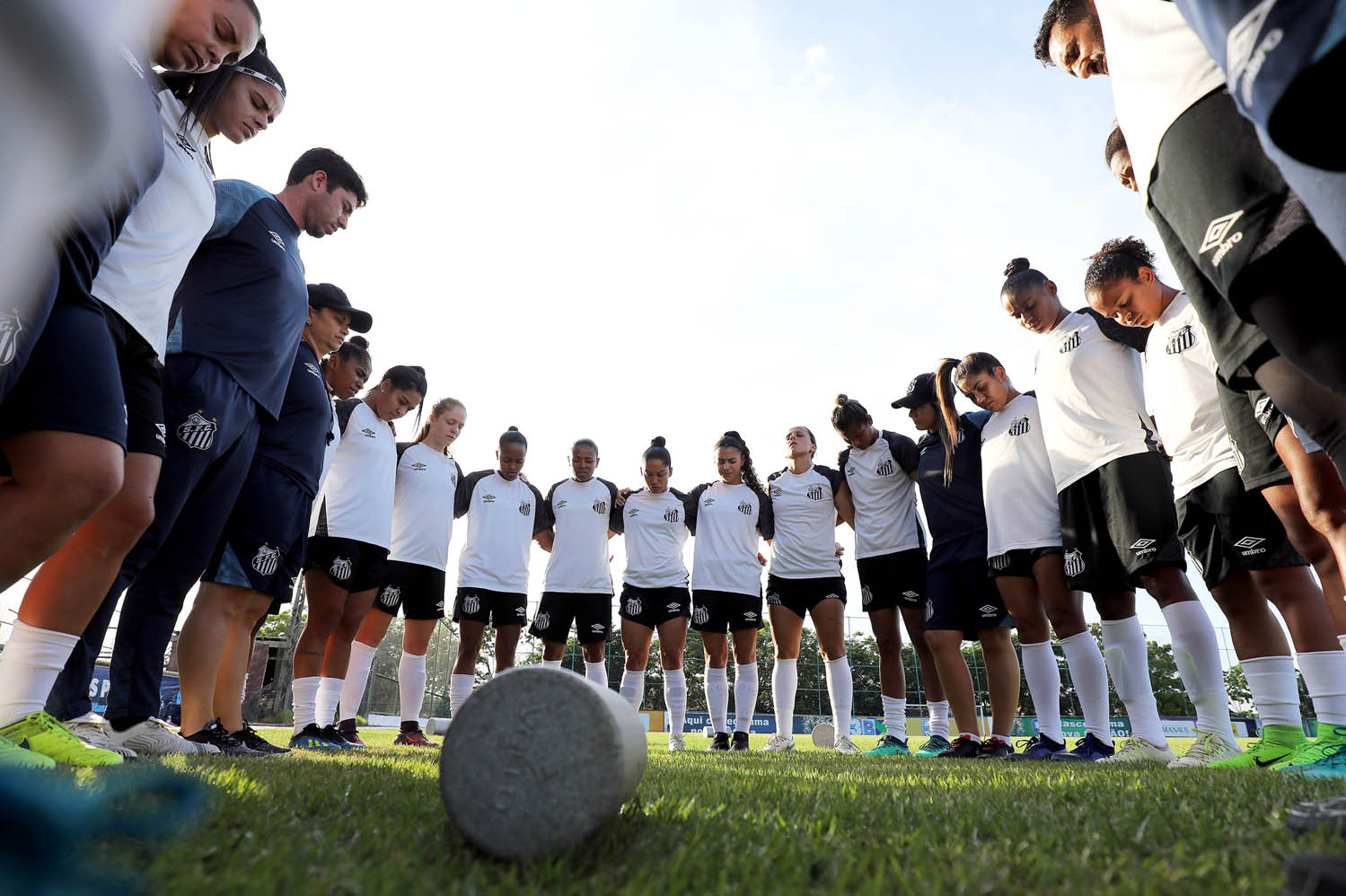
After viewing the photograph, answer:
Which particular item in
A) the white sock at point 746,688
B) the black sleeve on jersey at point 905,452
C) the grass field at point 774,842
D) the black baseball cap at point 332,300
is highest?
the black baseball cap at point 332,300

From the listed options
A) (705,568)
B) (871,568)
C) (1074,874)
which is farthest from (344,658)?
(1074,874)

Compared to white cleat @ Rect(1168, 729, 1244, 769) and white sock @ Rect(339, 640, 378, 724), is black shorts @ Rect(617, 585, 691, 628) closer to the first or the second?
white sock @ Rect(339, 640, 378, 724)

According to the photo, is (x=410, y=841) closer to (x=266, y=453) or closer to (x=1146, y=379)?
(x=266, y=453)

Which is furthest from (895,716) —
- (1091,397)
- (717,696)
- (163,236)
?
(163,236)

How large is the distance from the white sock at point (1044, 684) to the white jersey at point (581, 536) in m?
3.88

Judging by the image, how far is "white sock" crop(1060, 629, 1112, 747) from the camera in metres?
4.67

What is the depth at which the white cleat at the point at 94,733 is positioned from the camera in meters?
2.61

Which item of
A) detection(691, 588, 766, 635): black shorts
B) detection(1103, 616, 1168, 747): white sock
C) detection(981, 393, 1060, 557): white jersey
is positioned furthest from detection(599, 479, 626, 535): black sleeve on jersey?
detection(1103, 616, 1168, 747): white sock

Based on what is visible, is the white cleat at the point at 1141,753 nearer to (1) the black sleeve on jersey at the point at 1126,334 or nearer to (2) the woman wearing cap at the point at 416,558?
(1) the black sleeve on jersey at the point at 1126,334

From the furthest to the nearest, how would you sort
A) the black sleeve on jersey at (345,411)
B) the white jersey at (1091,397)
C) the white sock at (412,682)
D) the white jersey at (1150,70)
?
1. the white sock at (412,682)
2. the black sleeve on jersey at (345,411)
3. the white jersey at (1091,397)
4. the white jersey at (1150,70)

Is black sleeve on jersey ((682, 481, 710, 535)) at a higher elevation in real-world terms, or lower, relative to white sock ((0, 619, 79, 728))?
higher

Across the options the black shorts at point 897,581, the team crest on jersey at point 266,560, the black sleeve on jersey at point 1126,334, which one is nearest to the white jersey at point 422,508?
the team crest on jersey at point 266,560

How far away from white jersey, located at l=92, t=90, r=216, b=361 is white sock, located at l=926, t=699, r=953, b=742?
20.4ft

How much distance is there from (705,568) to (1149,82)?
6.09 metres
